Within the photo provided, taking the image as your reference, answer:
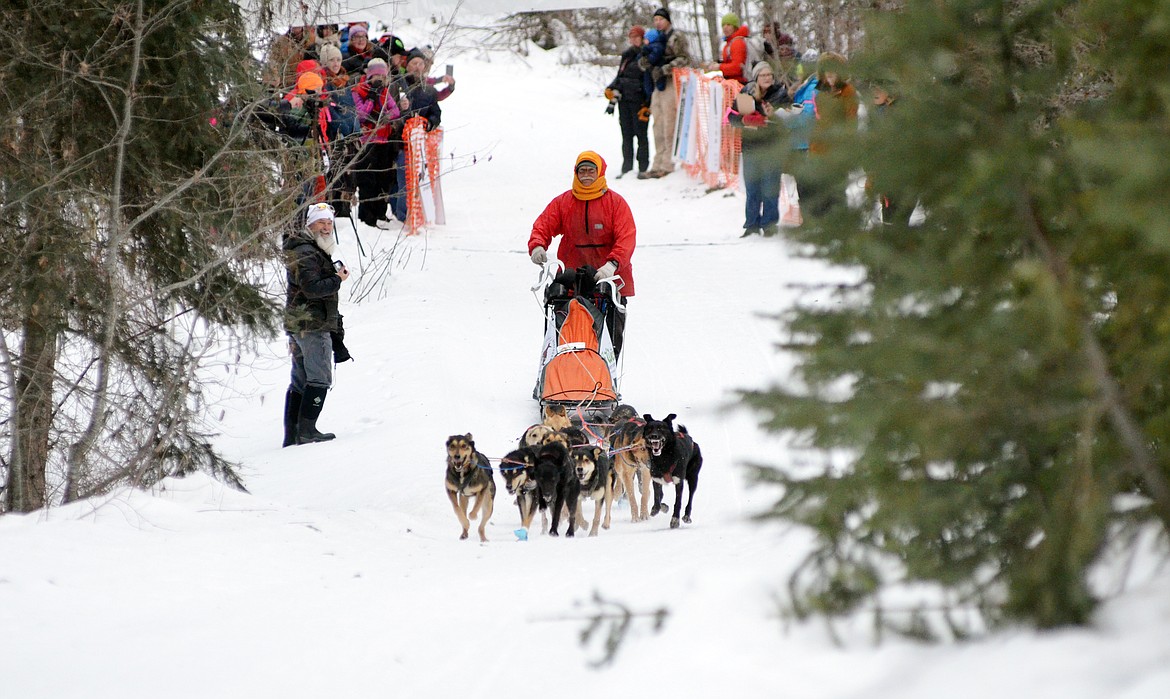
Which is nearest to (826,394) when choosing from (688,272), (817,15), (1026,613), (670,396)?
(1026,613)

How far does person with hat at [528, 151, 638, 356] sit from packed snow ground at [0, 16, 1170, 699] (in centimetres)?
112

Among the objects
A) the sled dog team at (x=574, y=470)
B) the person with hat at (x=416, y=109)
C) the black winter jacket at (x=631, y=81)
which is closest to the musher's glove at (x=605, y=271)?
the sled dog team at (x=574, y=470)

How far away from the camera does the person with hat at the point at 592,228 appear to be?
9180mm

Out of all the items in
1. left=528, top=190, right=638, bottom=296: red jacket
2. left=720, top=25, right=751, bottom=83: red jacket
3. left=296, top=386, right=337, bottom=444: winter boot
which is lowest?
left=296, top=386, right=337, bottom=444: winter boot

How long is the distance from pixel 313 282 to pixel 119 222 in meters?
2.59

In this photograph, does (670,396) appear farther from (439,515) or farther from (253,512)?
(253,512)

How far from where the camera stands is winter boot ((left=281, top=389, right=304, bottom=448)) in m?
9.26

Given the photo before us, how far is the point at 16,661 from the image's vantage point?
3.61 metres

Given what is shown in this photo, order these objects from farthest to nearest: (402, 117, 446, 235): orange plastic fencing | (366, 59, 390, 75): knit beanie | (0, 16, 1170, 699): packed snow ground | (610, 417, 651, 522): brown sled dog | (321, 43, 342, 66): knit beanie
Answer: (402, 117, 446, 235): orange plastic fencing, (366, 59, 390, 75): knit beanie, (321, 43, 342, 66): knit beanie, (610, 417, 651, 522): brown sled dog, (0, 16, 1170, 699): packed snow ground

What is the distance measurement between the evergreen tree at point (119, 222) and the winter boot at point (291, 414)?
2.21 metres

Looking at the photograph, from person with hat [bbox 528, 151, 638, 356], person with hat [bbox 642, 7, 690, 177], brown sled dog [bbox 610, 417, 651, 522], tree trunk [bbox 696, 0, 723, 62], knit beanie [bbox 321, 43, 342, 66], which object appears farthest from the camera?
tree trunk [bbox 696, 0, 723, 62]

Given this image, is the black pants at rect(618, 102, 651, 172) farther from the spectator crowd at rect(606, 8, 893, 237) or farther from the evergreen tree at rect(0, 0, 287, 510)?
the evergreen tree at rect(0, 0, 287, 510)

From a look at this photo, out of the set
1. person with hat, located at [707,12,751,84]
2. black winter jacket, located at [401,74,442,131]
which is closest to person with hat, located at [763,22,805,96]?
person with hat, located at [707,12,751,84]

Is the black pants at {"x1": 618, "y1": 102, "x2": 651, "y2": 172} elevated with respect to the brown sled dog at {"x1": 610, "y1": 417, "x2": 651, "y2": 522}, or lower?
elevated
